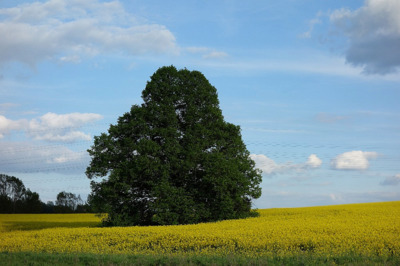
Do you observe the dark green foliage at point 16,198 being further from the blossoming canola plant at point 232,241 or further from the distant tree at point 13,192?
the blossoming canola plant at point 232,241

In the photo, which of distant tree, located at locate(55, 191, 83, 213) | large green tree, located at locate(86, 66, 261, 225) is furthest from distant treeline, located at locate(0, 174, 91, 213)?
large green tree, located at locate(86, 66, 261, 225)

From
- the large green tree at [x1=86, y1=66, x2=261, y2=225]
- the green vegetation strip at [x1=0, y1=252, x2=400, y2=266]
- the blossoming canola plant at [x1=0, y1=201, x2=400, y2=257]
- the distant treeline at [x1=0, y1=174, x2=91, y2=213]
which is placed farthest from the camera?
the distant treeline at [x1=0, y1=174, x2=91, y2=213]

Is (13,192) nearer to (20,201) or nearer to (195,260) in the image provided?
(20,201)

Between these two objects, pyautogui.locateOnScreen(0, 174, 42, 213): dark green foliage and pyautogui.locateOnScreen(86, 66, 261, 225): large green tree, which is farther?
pyautogui.locateOnScreen(0, 174, 42, 213): dark green foliage

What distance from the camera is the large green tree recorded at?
37031 mm

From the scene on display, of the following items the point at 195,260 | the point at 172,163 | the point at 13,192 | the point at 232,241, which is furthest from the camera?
the point at 13,192

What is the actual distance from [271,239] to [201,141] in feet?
54.0

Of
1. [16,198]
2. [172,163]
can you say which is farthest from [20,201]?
[172,163]

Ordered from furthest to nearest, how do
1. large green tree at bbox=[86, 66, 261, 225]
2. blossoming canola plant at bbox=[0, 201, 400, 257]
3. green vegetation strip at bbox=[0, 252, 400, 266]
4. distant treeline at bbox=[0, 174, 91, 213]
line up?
distant treeline at bbox=[0, 174, 91, 213], large green tree at bbox=[86, 66, 261, 225], blossoming canola plant at bbox=[0, 201, 400, 257], green vegetation strip at bbox=[0, 252, 400, 266]

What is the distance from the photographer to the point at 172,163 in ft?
124

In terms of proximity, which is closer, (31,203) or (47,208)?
(31,203)

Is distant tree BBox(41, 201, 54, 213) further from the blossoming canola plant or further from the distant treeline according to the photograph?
the blossoming canola plant

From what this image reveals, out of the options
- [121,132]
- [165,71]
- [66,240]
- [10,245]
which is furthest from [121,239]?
[165,71]

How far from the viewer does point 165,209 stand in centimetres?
3638
